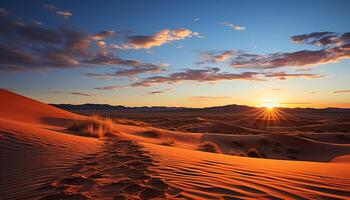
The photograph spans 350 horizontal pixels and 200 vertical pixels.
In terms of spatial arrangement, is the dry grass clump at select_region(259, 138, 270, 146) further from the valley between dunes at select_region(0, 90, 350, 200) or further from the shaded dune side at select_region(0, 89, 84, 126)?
the valley between dunes at select_region(0, 90, 350, 200)

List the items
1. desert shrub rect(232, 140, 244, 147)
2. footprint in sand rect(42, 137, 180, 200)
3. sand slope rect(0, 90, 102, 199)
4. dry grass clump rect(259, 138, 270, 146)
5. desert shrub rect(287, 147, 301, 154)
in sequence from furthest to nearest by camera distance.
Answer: dry grass clump rect(259, 138, 270, 146)
desert shrub rect(232, 140, 244, 147)
desert shrub rect(287, 147, 301, 154)
sand slope rect(0, 90, 102, 199)
footprint in sand rect(42, 137, 180, 200)

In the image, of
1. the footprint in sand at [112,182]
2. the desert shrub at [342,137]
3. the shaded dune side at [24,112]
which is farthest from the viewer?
the desert shrub at [342,137]

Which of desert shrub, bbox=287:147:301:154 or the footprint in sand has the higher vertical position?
the footprint in sand

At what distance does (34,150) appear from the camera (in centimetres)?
764

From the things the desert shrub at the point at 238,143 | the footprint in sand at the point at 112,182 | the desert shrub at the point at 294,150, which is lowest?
the desert shrub at the point at 294,150

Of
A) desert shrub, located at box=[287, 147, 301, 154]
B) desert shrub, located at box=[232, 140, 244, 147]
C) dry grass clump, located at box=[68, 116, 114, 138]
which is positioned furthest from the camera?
desert shrub, located at box=[232, 140, 244, 147]

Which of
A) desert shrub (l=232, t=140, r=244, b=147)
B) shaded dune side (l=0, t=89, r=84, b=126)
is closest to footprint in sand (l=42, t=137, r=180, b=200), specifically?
shaded dune side (l=0, t=89, r=84, b=126)

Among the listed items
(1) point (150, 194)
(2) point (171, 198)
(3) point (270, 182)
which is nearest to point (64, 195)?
(1) point (150, 194)

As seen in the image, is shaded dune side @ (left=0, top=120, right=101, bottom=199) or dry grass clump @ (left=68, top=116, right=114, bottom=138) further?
dry grass clump @ (left=68, top=116, right=114, bottom=138)

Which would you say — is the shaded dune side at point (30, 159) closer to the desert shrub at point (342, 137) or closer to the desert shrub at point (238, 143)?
the desert shrub at point (238, 143)

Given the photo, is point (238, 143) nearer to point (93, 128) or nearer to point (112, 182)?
point (93, 128)

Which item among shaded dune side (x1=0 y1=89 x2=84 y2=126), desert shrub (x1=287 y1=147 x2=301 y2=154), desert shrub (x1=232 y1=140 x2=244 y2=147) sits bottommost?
desert shrub (x1=287 y1=147 x2=301 y2=154)

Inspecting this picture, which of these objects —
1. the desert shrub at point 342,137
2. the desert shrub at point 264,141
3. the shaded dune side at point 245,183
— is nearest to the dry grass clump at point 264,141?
the desert shrub at point 264,141

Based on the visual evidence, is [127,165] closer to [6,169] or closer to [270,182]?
[6,169]
